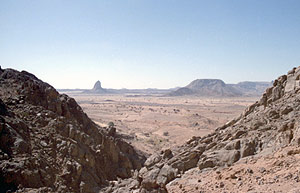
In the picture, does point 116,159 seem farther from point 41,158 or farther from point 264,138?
point 264,138

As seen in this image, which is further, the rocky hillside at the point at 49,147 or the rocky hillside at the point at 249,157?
the rocky hillside at the point at 49,147

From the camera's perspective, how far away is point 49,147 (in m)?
15.3

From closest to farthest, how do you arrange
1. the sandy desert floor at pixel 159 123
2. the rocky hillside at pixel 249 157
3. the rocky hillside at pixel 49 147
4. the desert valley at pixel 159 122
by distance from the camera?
the rocky hillside at pixel 249 157 < the rocky hillside at pixel 49 147 < the desert valley at pixel 159 122 < the sandy desert floor at pixel 159 123

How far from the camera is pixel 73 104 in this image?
21.6 m

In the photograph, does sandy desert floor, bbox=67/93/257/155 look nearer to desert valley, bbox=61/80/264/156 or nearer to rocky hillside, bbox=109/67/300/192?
desert valley, bbox=61/80/264/156

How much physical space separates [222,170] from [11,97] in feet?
48.9

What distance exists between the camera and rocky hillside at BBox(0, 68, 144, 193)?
12.7 m

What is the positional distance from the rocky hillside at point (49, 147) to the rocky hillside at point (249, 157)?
2.90m

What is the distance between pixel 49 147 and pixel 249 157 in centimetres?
1152

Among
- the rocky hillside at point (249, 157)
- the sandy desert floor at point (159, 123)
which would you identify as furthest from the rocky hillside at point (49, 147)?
the sandy desert floor at point (159, 123)

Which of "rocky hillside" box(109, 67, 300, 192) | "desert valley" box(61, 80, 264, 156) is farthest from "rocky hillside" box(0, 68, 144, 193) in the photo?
"desert valley" box(61, 80, 264, 156)

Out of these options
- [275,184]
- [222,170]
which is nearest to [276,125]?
[222,170]

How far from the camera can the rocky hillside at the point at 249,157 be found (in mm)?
9789

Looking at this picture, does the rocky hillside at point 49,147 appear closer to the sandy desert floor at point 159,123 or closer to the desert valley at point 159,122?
the desert valley at point 159,122
